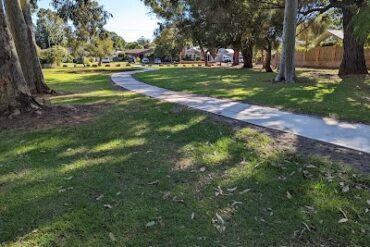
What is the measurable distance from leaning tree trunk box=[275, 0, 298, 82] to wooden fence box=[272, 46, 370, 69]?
53.4ft

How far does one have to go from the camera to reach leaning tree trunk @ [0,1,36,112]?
25.4 feet

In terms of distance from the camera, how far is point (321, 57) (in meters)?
32.6

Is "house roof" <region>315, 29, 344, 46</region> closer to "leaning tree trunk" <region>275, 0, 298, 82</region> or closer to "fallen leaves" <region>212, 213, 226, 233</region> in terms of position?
"leaning tree trunk" <region>275, 0, 298, 82</region>

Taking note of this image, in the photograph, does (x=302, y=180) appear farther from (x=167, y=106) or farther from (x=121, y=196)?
(x=167, y=106)

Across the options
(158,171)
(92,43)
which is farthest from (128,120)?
(92,43)

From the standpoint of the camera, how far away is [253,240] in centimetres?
339

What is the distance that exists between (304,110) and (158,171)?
16.5 ft

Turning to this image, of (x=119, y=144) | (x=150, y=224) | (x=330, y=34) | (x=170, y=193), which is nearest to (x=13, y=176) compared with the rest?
(x=119, y=144)

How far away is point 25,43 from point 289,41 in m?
9.54

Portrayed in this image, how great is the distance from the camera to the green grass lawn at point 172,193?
347 cm

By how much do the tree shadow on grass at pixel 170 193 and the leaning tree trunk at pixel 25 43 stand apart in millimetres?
6873

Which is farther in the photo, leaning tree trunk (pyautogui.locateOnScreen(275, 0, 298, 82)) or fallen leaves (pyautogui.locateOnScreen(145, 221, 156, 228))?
leaning tree trunk (pyautogui.locateOnScreen(275, 0, 298, 82))

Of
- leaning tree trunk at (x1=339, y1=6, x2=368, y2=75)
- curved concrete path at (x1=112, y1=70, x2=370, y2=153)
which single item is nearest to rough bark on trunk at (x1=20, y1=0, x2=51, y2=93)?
curved concrete path at (x1=112, y1=70, x2=370, y2=153)

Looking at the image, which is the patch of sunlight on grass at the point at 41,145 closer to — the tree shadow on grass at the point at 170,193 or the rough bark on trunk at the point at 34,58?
the tree shadow on grass at the point at 170,193
